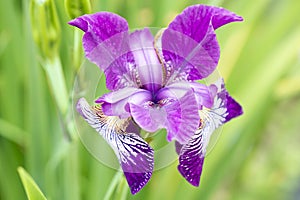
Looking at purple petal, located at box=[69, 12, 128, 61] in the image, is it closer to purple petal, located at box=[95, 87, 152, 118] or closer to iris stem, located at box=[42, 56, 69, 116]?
purple petal, located at box=[95, 87, 152, 118]

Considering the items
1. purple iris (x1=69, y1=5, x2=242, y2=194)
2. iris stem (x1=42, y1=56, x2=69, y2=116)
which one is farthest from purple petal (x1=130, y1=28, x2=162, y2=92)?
iris stem (x1=42, y1=56, x2=69, y2=116)

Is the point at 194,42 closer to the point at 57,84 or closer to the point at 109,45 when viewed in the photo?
the point at 109,45

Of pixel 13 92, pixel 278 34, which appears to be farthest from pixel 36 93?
pixel 278 34

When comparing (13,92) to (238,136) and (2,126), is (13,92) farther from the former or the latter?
(238,136)

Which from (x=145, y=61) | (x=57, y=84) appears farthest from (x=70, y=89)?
(x=145, y=61)

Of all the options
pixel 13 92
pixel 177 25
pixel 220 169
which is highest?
pixel 177 25

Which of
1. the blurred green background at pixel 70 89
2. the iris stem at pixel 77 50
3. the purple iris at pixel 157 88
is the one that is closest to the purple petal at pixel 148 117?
the purple iris at pixel 157 88
